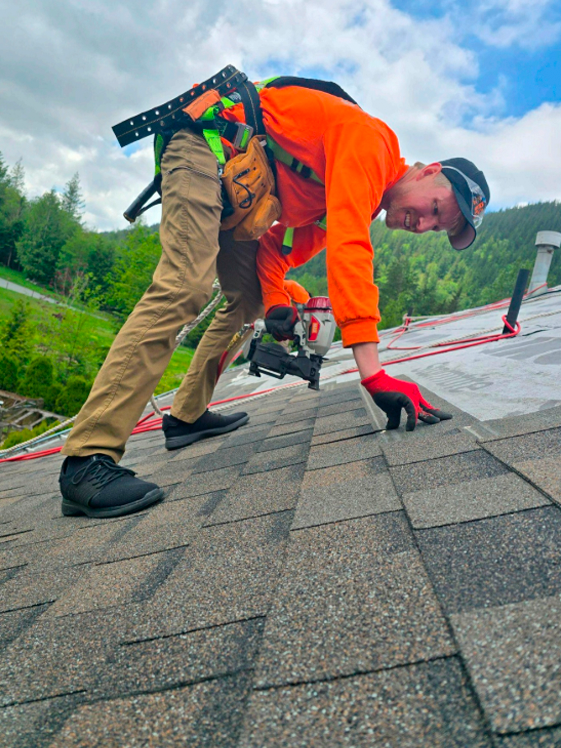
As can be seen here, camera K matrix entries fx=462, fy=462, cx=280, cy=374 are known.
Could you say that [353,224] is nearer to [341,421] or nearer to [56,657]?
[341,421]

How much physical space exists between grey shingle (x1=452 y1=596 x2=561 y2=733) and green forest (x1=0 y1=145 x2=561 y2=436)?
9.04m

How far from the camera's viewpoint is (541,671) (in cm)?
43

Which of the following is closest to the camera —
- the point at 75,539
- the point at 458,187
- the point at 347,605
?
the point at 347,605

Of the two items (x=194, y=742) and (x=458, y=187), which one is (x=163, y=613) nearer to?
(x=194, y=742)

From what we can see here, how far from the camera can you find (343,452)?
4.55 ft

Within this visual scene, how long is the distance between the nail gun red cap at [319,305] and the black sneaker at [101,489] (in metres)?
1.19

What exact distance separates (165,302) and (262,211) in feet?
2.11

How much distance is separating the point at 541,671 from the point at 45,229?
49.9 metres

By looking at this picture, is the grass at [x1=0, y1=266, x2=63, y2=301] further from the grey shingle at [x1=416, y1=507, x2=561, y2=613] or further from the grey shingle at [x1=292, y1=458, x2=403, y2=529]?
the grey shingle at [x1=416, y1=507, x2=561, y2=613]

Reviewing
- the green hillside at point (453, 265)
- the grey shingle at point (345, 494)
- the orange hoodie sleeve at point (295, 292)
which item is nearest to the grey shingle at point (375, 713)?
the grey shingle at point (345, 494)

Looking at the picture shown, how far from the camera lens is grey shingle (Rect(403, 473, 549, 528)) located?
0.75 metres

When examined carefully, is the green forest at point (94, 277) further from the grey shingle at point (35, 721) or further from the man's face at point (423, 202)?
the grey shingle at point (35, 721)

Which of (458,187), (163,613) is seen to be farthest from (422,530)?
(458,187)

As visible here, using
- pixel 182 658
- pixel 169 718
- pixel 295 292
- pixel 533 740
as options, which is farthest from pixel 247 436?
pixel 533 740
